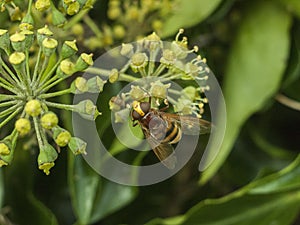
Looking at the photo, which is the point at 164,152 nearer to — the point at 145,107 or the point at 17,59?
the point at 145,107

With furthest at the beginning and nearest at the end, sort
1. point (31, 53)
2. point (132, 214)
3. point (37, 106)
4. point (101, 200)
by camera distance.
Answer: point (132, 214) → point (101, 200) → point (31, 53) → point (37, 106)

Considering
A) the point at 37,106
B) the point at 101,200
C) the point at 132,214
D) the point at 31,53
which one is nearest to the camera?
the point at 37,106

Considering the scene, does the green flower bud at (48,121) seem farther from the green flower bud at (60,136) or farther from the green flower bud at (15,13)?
the green flower bud at (15,13)

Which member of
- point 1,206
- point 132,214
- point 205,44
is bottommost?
point 132,214

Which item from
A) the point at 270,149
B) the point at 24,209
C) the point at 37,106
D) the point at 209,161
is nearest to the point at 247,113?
the point at 209,161

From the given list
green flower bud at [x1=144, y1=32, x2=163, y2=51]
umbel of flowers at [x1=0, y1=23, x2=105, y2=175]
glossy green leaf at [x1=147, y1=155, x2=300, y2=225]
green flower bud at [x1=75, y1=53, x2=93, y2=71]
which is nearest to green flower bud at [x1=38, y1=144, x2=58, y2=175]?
umbel of flowers at [x1=0, y1=23, x2=105, y2=175]

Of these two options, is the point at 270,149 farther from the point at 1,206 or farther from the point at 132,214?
the point at 1,206
